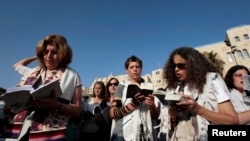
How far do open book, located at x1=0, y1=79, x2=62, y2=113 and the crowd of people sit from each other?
57 mm

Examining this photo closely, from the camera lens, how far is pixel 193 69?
Result: 2.58 metres

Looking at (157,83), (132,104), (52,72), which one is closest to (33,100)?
(52,72)

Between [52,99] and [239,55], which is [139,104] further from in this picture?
[239,55]

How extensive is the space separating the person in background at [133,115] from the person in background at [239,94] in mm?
1190

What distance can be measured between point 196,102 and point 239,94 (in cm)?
192

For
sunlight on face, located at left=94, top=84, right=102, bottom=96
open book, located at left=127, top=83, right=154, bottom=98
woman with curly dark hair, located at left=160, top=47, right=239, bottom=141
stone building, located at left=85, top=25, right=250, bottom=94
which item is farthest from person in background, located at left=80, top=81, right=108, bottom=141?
stone building, located at left=85, top=25, right=250, bottom=94

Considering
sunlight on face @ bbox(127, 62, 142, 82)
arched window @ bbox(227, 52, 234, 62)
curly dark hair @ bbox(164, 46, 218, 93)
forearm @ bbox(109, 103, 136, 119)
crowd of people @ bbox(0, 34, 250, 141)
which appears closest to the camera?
crowd of people @ bbox(0, 34, 250, 141)

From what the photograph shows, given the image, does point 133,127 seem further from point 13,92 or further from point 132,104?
point 13,92

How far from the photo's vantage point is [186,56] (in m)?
2.79

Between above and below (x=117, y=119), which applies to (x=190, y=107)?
above

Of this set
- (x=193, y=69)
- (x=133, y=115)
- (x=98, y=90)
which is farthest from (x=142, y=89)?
(x=98, y=90)

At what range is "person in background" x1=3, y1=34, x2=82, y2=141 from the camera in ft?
7.44

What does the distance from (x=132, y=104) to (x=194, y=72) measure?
109cm

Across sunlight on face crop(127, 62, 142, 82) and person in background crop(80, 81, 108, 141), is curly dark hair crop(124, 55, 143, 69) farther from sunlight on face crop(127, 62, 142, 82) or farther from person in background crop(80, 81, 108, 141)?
person in background crop(80, 81, 108, 141)
